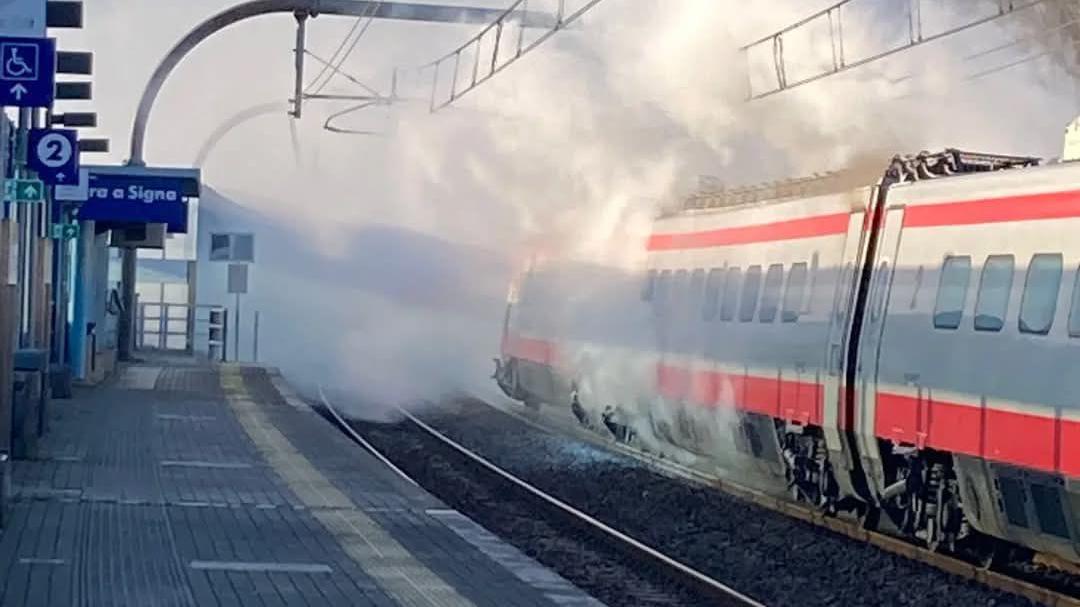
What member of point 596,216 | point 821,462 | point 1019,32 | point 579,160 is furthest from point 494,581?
point 579,160

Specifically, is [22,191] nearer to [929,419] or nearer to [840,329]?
[840,329]

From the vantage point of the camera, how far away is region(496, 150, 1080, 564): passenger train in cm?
1372

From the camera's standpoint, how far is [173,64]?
35250mm

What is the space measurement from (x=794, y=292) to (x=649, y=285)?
5.54 m

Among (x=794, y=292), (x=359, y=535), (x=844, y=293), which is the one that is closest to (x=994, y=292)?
(x=844, y=293)

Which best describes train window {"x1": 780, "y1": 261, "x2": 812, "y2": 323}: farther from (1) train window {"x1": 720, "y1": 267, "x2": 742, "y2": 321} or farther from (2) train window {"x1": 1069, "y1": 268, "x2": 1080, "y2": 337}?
(2) train window {"x1": 1069, "y1": 268, "x2": 1080, "y2": 337}

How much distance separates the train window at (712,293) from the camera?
21.6 m

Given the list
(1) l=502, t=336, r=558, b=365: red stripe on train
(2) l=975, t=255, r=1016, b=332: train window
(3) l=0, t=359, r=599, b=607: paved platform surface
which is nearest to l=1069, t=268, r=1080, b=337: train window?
(2) l=975, t=255, r=1016, b=332: train window

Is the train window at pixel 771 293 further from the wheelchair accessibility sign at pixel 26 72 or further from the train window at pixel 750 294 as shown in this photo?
the wheelchair accessibility sign at pixel 26 72

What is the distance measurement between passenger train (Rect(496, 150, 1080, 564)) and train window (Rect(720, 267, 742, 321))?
0.11ft

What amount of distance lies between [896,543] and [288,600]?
6.61 meters

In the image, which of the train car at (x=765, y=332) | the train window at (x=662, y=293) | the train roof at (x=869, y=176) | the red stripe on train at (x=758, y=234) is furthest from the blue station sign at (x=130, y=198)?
the train roof at (x=869, y=176)

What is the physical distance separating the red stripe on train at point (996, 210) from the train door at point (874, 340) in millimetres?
417

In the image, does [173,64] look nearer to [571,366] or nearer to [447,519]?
[571,366]
